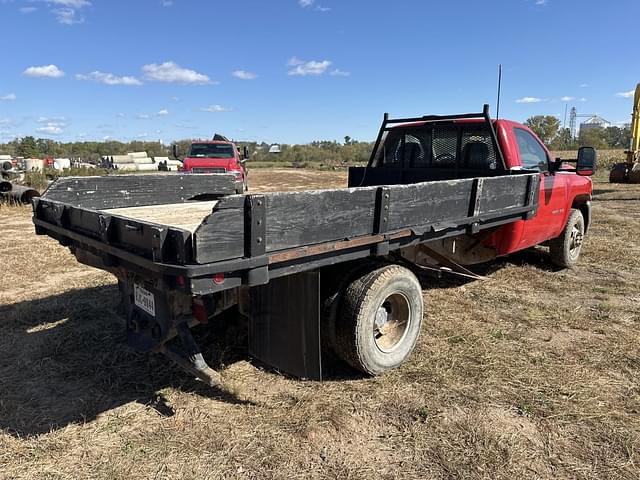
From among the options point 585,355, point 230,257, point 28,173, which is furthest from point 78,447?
point 28,173

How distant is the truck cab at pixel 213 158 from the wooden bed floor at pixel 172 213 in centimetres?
908

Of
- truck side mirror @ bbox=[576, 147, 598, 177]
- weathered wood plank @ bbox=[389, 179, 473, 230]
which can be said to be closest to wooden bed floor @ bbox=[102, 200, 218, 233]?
weathered wood plank @ bbox=[389, 179, 473, 230]

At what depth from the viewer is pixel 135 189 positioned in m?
4.52

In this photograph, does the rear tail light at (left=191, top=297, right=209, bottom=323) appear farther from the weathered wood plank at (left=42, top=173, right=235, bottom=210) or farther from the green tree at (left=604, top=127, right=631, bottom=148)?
the green tree at (left=604, top=127, right=631, bottom=148)

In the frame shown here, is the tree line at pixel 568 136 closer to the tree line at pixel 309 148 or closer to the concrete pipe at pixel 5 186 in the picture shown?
the tree line at pixel 309 148

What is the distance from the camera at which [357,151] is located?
60281 mm

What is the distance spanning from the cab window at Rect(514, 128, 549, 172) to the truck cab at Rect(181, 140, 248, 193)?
364 inches

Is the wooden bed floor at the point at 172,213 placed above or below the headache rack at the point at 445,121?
below

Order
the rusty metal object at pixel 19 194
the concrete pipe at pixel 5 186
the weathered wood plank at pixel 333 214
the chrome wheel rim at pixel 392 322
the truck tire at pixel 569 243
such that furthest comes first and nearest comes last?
1. the rusty metal object at pixel 19 194
2. the concrete pipe at pixel 5 186
3. the truck tire at pixel 569 243
4. the chrome wheel rim at pixel 392 322
5. the weathered wood plank at pixel 333 214

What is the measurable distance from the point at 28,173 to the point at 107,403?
16.4 metres

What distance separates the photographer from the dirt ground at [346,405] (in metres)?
2.55

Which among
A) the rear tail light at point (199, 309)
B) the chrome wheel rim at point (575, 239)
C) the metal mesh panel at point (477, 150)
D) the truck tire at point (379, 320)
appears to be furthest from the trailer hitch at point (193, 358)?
the chrome wheel rim at point (575, 239)

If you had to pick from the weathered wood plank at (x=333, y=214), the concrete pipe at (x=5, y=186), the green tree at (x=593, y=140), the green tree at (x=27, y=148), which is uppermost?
the green tree at (x=593, y=140)

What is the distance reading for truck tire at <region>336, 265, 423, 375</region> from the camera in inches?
127
